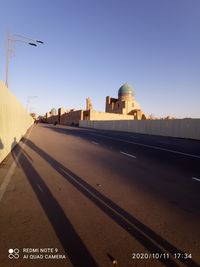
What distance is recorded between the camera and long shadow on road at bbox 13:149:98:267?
10.5 ft

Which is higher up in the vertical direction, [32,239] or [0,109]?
[0,109]

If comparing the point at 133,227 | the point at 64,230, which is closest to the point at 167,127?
the point at 133,227

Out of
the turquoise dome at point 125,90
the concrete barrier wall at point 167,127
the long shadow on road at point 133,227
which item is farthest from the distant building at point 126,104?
the long shadow on road at point 133,227

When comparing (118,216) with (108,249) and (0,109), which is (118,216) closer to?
(108,249)

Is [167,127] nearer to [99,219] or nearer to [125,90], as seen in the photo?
[99,219]

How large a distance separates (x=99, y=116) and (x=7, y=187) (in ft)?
292

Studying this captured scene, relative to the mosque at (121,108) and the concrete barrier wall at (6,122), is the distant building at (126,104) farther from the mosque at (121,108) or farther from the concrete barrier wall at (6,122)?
the concrete barrier wall at (6,122)

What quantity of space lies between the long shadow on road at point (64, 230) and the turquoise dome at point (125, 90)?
4142 inches

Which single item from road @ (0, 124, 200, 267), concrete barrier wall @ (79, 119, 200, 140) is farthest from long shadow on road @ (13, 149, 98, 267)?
concrete barrier wall @ (79, 119, 200, 140)

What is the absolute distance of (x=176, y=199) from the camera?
19.3 feet

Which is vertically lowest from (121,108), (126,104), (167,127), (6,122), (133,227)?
(133,227)

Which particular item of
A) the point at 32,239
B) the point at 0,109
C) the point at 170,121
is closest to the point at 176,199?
the point at 32,239

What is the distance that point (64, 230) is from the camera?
13.0ft

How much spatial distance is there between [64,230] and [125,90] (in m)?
108
